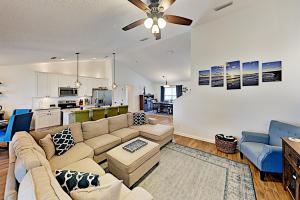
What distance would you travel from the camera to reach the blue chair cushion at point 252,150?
2.37m

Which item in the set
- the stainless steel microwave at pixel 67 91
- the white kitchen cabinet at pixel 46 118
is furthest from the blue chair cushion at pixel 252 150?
the stainless steel microwave at pixel 67 91

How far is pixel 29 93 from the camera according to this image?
5.37m

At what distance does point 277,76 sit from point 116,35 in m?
3.88

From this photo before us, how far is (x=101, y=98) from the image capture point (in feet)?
23.0

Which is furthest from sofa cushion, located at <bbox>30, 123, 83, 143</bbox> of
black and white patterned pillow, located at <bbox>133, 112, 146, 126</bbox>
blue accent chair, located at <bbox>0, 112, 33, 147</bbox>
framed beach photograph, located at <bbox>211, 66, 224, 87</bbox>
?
framed beach photograph, located at <bbox>211, 66, 224, 87</bbox>

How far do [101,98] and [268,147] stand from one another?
21.8 ft

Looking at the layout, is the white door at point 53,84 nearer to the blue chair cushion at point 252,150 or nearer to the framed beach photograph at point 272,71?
the blue chair cushion at point 252,150

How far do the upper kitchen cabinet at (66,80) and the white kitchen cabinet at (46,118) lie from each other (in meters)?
1.18

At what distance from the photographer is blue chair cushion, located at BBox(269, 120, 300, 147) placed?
234 centimetres

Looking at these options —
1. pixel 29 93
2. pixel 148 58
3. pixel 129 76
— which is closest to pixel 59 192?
pixel 29 93

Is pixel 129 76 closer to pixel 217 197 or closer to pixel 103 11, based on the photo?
pixel 103 11

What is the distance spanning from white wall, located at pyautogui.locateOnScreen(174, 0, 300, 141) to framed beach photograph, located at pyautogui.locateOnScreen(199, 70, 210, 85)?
0.43 ft

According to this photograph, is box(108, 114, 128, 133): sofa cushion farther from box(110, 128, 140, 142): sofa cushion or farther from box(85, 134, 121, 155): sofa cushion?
box(85, 134, 121, 155): sofa cushion

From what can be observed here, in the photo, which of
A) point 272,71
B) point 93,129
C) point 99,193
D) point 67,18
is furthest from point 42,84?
point 272,71
